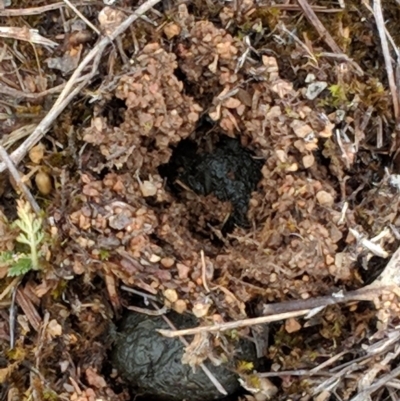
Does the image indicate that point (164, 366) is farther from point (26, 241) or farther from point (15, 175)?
point (15, 175)

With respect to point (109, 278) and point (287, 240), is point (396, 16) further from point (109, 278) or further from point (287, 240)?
point (109, 278)

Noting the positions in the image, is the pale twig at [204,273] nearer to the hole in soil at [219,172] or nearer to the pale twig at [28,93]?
the hole in soil at [219,172]

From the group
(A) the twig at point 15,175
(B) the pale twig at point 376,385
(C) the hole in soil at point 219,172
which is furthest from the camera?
(C) the hole in soil at point 219,172

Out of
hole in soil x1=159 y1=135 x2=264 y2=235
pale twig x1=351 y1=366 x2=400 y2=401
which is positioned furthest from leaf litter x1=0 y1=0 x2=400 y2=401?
hole in soil x1=159 y1=135 x2=264 y2=235

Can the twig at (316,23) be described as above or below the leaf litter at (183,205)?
above

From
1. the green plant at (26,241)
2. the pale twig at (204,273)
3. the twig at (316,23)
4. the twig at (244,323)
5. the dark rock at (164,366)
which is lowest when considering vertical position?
the dark rock at (164,366)

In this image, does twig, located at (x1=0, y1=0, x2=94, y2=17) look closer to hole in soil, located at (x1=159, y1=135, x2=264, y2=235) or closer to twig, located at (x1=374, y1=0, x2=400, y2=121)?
hole in soil, located at (x1=159, y1=135, x2=264, y2=235)

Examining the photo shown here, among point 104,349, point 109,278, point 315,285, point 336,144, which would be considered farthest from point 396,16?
point 104,349

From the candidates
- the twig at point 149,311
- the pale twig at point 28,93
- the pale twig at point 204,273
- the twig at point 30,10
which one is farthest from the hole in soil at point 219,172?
the twig at point 30,10
